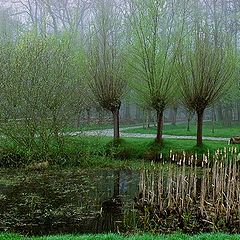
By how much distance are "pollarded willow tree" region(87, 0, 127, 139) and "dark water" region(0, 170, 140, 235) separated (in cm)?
655

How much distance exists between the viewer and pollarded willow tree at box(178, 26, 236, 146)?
68.0ft

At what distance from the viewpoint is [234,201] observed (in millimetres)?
10969

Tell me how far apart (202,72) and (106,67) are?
5.66 metres

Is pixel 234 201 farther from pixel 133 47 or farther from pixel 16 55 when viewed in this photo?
pixel 133 47

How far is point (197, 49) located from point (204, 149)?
4.82 meters

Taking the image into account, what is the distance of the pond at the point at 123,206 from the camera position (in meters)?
10.1

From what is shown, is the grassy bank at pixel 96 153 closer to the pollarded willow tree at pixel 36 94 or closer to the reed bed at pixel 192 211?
the pollarded willow tree at pixel 36 94

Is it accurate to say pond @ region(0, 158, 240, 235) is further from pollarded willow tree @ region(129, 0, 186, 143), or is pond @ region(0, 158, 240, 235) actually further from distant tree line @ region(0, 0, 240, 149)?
pollarded willow tree @ region(129, 0, 186, 143)

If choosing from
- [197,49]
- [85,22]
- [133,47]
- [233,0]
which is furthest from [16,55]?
[85,22]

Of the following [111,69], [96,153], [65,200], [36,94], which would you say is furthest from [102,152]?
[65,200]

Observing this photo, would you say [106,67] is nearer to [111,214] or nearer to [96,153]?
[96,153]

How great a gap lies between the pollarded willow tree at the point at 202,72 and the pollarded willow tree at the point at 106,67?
3.97 meters

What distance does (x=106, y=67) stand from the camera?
23.9 meters

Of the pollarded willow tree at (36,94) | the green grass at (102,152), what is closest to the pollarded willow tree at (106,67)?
the green grass at (102,152)
